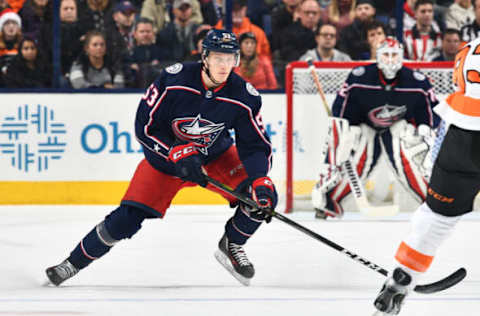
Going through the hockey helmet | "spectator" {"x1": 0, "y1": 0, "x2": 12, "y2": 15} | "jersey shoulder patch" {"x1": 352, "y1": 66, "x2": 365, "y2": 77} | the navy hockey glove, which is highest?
the hockey helmet

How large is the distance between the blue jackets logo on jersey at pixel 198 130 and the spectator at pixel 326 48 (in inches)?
99.8

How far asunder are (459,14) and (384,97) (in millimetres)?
1110

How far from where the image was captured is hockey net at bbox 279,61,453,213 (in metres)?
5.36

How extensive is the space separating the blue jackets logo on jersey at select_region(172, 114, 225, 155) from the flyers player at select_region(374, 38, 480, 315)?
1014 millimetres

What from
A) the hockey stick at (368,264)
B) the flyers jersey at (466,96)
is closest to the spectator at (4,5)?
the hockey stick at (368,264)

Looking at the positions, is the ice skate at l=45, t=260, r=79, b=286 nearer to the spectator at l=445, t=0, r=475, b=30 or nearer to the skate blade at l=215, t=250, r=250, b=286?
the skate blade at l=215, t=250, r=250, b=286

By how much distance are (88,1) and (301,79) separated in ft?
4.88

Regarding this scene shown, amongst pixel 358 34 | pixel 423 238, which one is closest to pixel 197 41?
pixel 358 34

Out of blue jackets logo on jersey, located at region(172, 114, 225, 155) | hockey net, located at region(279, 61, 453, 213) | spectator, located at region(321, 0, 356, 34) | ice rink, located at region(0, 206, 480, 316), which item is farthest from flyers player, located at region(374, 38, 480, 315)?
spectator, located at region(321, 0, 356, 34)

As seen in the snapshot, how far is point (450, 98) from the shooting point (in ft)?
7.92

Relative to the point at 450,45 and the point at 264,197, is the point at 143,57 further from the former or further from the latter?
the point at 264,197

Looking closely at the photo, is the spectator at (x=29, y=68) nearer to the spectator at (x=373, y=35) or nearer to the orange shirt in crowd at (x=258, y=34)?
the orange shirt in crowd at (x=258, y=34)

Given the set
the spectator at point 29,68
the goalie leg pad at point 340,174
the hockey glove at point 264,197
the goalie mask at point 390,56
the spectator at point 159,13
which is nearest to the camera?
the hockey glove at point 264,197

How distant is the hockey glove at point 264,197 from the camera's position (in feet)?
9.70
